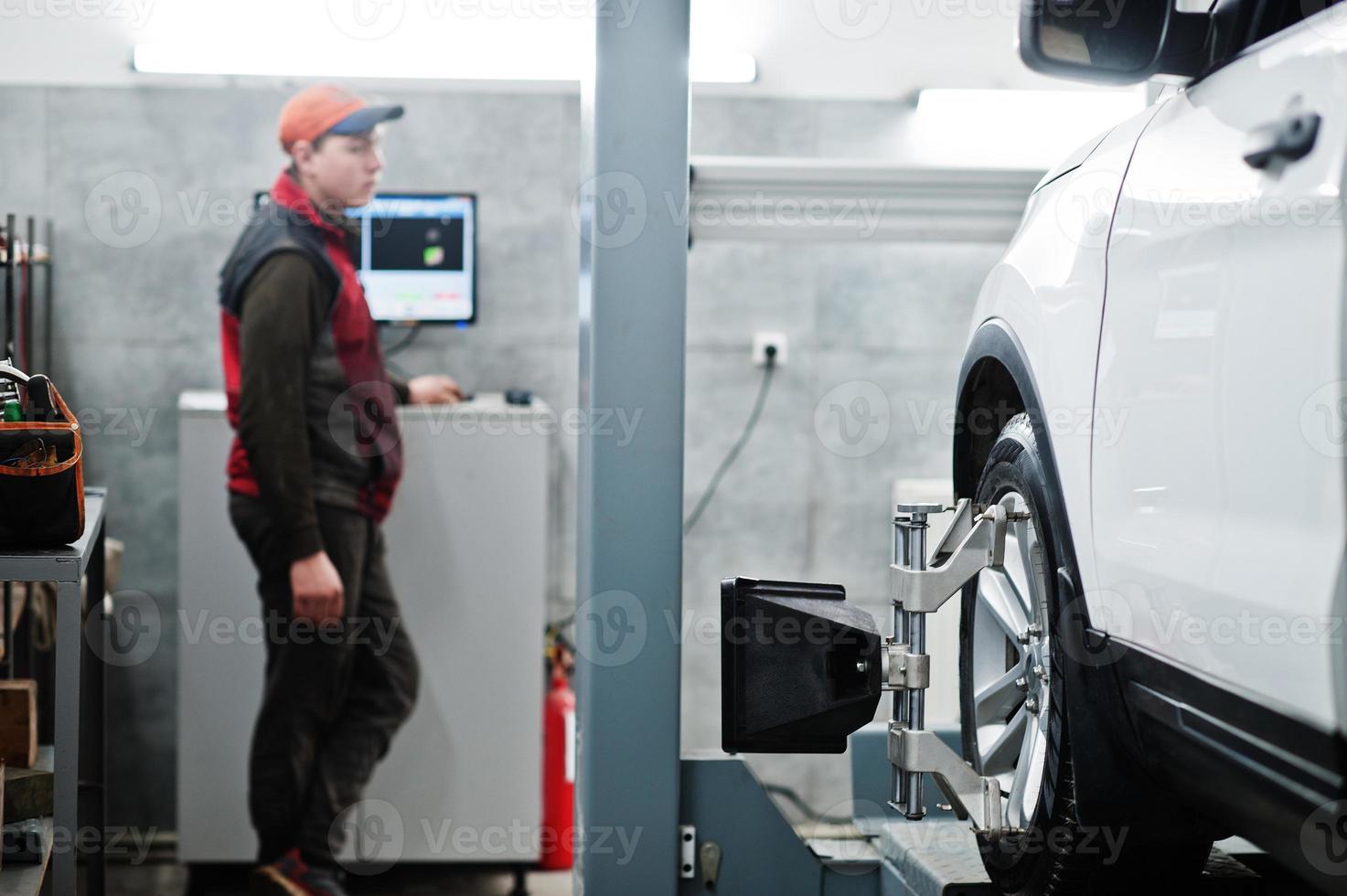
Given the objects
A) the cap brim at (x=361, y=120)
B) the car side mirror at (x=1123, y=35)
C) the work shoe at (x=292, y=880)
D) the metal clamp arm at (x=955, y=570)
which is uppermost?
the cap brim at (x=361, y=120)

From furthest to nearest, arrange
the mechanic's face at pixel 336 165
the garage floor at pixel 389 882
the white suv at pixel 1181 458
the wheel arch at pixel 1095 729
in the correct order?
the garage floor at pixel 389 882, the mechanic's face at pixel 336 165, the wheel arch at pixel 1095 729, the white suv at pixel 1181 458

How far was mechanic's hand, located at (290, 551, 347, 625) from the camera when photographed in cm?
288

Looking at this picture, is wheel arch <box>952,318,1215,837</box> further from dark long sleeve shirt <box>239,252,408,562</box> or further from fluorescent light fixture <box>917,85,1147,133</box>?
fluorescent light fixture <box>917,85,1147,133</box>

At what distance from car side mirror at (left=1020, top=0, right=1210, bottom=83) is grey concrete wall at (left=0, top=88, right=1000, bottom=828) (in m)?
2.55

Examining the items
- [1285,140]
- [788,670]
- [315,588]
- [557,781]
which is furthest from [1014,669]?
[557,781]

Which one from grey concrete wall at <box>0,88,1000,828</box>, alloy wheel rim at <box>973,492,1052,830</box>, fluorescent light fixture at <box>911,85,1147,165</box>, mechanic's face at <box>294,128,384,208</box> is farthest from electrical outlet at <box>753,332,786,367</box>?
alloy wheel rim at <box>973,492,1052,830</box>

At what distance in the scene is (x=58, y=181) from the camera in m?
3.73

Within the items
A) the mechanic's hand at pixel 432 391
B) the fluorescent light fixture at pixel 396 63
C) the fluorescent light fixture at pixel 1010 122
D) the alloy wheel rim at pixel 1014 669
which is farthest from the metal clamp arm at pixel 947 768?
the fluorescent light fixture at pixel 1010 122

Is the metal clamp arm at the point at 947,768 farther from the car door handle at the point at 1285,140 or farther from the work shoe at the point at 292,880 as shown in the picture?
the work shoe at the point at 292,880

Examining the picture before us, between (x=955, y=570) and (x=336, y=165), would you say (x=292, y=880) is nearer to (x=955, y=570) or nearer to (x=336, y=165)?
(x=336, y=165)

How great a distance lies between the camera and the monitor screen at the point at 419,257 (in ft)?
12.0

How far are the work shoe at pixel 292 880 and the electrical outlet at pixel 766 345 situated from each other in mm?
2052

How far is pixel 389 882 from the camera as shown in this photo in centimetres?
347

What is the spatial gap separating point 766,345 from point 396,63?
1496 mm
